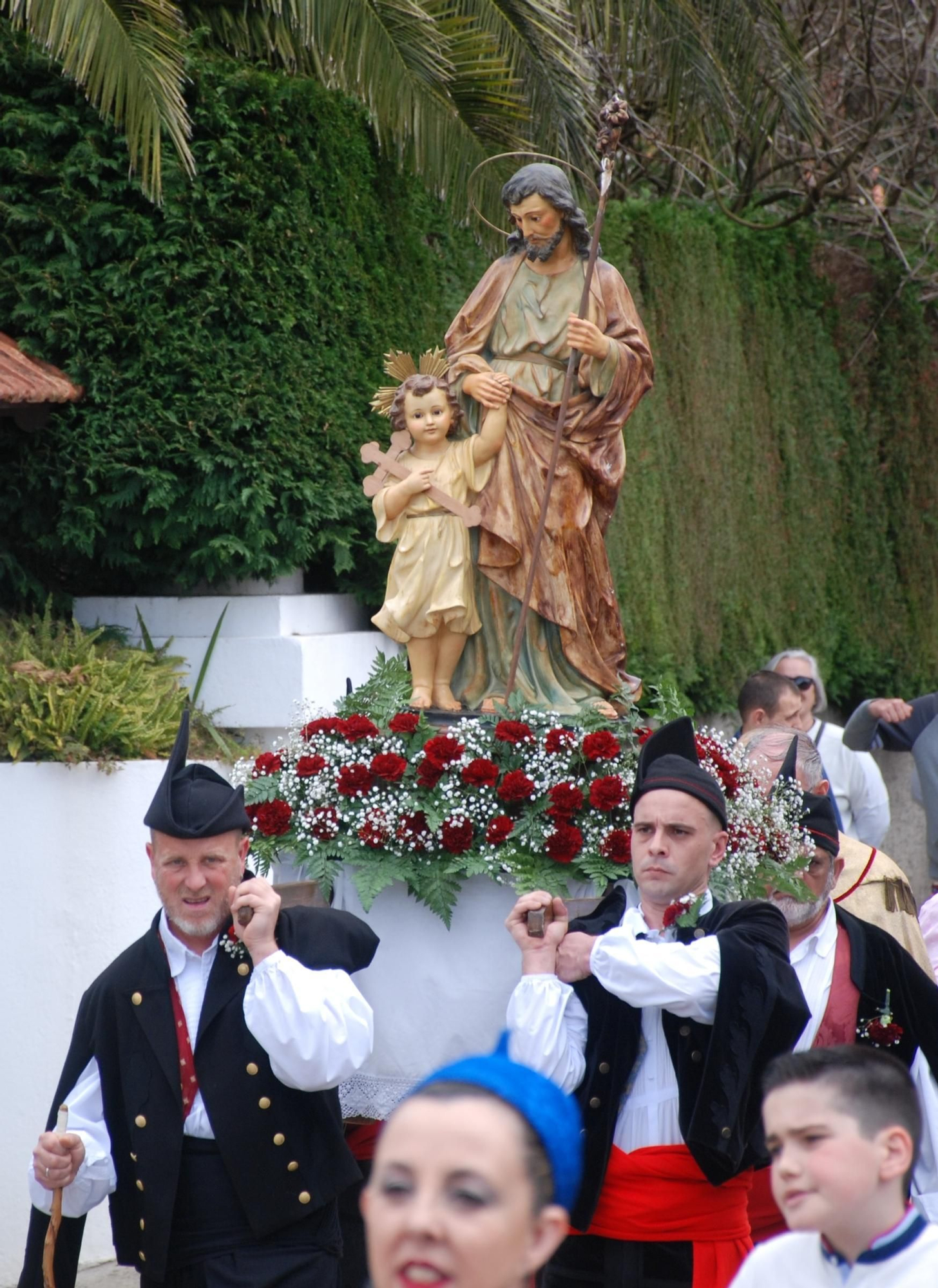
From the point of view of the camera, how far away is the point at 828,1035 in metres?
3.89

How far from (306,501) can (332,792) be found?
126 inches

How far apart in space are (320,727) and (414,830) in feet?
1.53

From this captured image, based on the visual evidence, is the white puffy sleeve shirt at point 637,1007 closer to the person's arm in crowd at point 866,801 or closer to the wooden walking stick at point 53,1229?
the wooden walking stick at point 53,1229

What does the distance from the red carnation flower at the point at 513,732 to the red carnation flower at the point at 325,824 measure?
48 centimetres

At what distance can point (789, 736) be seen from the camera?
16.0 feet

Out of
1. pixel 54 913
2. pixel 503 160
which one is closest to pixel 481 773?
pixel 54 913

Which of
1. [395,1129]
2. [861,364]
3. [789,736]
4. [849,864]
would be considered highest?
[861,364]

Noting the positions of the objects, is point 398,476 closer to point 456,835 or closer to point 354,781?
point 354,781

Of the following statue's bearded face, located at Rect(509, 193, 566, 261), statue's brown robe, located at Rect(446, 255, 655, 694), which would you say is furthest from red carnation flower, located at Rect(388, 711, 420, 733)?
statue's bearded face, located at Rect(509, 193, 566, 261)

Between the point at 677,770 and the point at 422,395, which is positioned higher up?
the point at 422,395

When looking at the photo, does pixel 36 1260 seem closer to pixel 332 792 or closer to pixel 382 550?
pixel 332 792

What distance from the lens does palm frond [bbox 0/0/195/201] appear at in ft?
20.9

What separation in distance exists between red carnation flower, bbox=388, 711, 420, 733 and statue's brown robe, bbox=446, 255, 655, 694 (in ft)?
1.53

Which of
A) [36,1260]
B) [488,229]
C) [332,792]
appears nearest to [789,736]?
[332,792]
